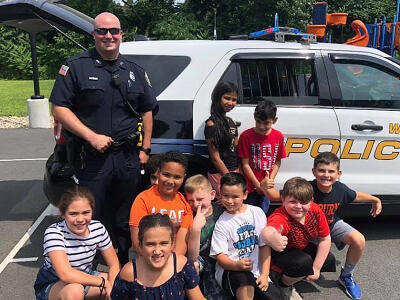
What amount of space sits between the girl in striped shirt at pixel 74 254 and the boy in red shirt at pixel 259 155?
51.1 inches

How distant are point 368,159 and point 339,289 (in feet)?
3.89

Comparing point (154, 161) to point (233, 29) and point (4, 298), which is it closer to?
point (4, 298)

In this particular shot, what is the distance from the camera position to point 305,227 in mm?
2953

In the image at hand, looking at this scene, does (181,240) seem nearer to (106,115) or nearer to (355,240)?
(106,115)

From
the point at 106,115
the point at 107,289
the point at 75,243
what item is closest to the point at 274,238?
the point at 107,289

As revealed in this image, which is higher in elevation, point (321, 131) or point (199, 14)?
point (199, 14)

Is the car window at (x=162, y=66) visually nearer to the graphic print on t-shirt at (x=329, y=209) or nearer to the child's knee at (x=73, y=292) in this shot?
the graphic print on t-shirt at (x=329, y=209)

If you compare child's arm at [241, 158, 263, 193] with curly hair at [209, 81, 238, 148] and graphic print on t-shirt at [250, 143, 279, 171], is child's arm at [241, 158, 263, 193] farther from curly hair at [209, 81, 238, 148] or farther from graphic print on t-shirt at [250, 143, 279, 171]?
curly hair at [209, 81, 238, 148]

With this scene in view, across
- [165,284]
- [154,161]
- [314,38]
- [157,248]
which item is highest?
[314,38]

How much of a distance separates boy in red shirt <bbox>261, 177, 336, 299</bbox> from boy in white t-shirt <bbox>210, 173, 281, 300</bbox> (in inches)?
4.1

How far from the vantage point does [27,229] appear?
4.26 metres

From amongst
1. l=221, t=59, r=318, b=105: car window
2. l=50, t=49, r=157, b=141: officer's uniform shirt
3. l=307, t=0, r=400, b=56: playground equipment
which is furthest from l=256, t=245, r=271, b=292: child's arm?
l=307, t=0, r=400, b=56: playground equipment

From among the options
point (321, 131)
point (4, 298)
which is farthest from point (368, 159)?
point (4, 298)

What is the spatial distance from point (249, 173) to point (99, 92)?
1.36 metres
